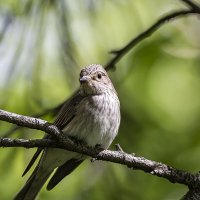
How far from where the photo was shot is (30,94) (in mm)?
5461

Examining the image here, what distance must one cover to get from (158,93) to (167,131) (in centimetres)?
43

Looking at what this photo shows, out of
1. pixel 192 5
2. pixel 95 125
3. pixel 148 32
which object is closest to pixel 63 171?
pixel 95 125

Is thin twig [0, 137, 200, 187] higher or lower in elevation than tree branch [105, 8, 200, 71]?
lower

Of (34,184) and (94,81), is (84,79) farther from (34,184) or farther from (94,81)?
(34,184)

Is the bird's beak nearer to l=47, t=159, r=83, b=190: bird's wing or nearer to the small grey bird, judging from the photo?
the small grey bird

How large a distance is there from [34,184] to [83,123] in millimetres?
925

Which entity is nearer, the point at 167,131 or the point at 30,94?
the point at 30,94

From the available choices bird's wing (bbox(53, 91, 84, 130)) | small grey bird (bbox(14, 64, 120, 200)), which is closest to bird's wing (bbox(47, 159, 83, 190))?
small grey bird (bbox(14, 64, 120, 200))

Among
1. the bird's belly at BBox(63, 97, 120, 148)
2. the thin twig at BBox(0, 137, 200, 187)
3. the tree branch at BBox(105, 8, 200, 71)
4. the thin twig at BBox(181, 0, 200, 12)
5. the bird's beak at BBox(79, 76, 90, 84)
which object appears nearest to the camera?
the thin twig at BBox(0, 137, 200, 187)

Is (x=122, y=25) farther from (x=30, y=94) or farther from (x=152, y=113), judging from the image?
(x=30, y=94)

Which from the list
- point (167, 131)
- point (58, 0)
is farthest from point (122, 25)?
point (58, 0)

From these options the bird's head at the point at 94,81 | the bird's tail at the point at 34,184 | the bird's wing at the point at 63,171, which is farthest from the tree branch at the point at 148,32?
the bird's tail at the point at 34,184

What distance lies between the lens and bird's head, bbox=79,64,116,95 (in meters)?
5.70

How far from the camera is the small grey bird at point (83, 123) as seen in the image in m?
5.23
